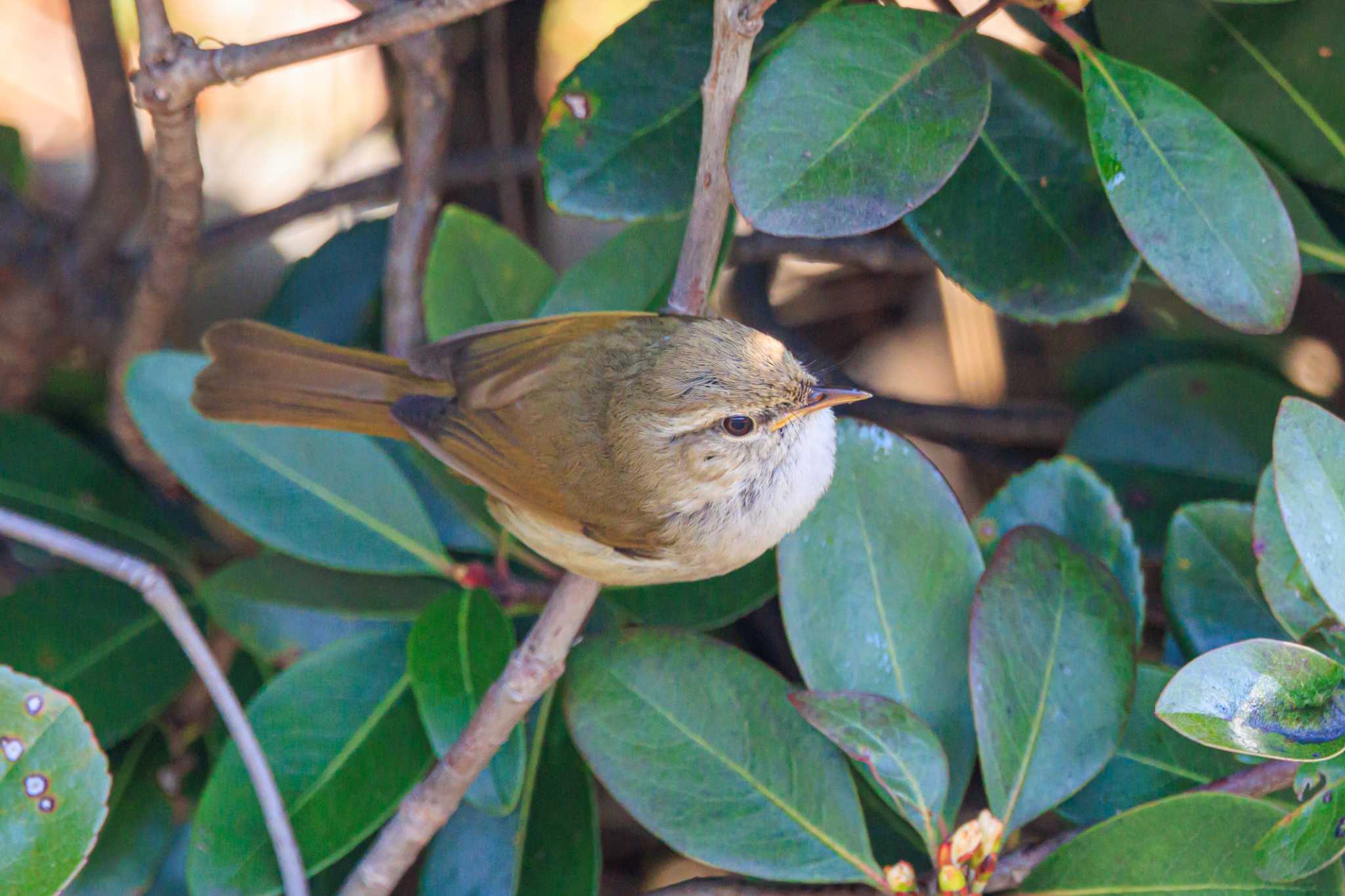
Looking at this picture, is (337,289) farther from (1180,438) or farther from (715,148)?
(1180,438)

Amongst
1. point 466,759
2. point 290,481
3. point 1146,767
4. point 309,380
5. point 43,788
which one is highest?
point 309,380

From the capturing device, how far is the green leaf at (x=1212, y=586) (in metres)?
1.84

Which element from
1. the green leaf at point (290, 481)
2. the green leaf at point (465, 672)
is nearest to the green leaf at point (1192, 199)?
the green leaf at point (465, 672)

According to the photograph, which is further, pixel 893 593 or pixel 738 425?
pixel 738 425

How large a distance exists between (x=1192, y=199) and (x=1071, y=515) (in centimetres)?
59

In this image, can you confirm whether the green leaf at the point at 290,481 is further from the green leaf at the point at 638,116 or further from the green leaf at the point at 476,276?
the green leaf at the point at 638,116

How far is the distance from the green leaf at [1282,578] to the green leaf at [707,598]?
2.60 ft

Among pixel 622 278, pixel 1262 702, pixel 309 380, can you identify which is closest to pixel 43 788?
pixel 309 380

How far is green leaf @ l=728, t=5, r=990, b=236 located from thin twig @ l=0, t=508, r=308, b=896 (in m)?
1.01

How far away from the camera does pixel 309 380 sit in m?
2.26

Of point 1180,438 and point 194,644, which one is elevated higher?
point 194,644

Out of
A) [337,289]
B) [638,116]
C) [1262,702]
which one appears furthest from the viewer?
[337,289]

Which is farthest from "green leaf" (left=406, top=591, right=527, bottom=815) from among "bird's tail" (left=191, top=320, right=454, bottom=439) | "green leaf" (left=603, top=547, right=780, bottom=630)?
"bird's tail" (left=191, top=320, right=454, bottom=439)

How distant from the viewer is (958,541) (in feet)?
5.98
